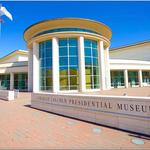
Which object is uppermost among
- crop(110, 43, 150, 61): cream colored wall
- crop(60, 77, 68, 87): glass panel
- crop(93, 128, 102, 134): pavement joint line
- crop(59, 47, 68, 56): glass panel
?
crop(110, 43, 150, 61): cream colored wall

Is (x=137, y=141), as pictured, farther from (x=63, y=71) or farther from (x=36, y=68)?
(x=36, y=68)

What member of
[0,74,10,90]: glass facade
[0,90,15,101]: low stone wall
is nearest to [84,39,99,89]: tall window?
[0,90,15,101]: low stone wall

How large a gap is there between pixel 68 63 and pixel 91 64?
395 cm

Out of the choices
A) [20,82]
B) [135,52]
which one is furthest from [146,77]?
[20,82]

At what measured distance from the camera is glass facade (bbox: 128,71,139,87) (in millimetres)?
38688

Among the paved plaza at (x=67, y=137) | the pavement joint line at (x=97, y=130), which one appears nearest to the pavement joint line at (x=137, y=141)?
the paved plaza at (x=67, y=137)

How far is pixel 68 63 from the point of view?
24.6m

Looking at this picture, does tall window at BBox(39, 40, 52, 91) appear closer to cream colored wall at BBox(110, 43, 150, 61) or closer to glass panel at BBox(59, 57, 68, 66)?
glass panel at BBox(59, 57, 68, 66)

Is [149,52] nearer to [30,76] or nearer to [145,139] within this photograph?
[30,76]

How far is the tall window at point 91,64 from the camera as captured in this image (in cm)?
2539

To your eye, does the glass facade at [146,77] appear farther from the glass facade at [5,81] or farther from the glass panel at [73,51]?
the glass facade at [5,81]

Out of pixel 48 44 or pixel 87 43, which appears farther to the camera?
pixel 87 43

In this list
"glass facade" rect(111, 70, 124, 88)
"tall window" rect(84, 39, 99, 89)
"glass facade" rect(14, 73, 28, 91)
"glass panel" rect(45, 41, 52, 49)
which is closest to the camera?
"tall window" rect(84, 39, 99, 89)

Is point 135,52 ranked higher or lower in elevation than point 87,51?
higher
